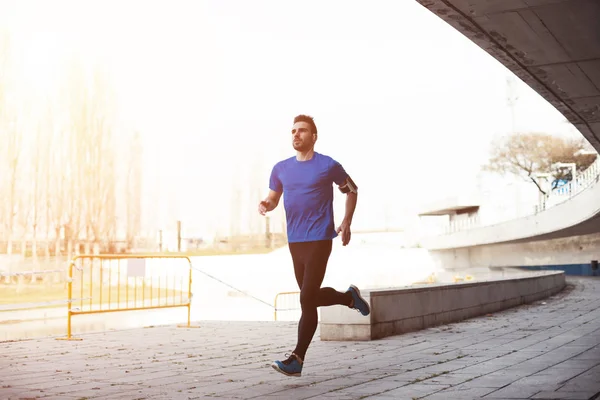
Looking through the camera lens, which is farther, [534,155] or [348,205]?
[534,155]

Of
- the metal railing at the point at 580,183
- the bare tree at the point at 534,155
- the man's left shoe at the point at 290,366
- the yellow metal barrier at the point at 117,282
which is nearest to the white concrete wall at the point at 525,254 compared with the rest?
the metal railing at the point at 580,183

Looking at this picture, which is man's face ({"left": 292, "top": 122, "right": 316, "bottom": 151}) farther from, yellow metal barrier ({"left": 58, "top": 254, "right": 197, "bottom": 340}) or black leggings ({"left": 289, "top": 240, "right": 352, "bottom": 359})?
yellow metal barrier ({"left": 58, "top": 254, "right": 197, "bottom": 340})

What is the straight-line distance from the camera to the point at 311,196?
5.76 meters

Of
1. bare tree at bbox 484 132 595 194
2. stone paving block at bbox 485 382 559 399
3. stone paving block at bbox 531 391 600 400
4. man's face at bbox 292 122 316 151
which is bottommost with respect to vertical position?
stone paving block at bbox 485 382 559 399

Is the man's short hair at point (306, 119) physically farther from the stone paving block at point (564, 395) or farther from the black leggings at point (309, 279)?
the stone paving block at point (564, 395)

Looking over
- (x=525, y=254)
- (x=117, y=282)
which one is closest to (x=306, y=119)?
(x=117, y=282)

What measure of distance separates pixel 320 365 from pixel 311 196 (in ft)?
6.31

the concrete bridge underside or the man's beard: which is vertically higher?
the concrete bridge underside

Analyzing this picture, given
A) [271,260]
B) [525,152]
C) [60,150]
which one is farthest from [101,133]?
[525,152]

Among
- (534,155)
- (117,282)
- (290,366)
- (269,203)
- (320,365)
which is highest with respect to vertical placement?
(534,155)

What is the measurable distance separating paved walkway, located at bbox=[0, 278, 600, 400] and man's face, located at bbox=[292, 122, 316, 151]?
193 cm

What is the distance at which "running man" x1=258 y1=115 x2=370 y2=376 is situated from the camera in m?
5.70

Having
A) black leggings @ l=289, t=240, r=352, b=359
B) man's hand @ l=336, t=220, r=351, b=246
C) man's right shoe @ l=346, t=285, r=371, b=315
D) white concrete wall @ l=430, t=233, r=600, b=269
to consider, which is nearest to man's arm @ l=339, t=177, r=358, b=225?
man's hand @ l=336, t=220, r=351, b=246

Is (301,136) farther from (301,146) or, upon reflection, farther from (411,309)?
(411,309)
